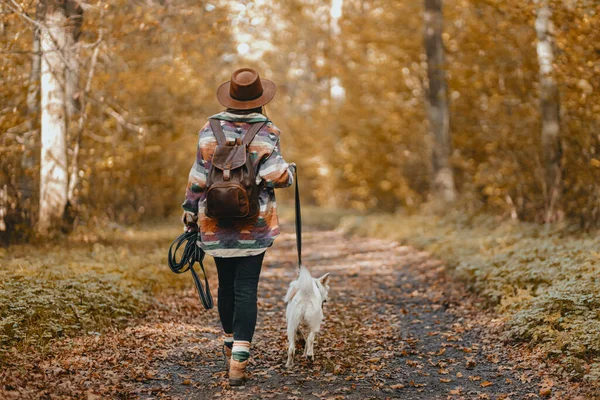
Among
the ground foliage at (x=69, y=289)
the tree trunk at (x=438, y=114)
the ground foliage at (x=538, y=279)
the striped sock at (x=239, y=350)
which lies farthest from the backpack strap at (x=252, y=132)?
the tree trunk at (x=438, y=114)

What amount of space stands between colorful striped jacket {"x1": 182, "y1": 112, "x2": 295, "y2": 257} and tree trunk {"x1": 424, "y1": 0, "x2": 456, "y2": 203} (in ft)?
35.6

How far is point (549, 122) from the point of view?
10.7 m

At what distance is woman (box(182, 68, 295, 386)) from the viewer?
4527mm

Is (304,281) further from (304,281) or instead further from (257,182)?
(257,182)

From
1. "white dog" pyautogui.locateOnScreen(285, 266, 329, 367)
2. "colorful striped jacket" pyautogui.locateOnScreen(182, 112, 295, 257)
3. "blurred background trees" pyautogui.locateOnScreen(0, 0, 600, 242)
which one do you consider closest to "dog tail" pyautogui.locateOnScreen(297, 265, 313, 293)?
"white dog" pyautogui.locateOnScreen(285, 266, 329, 367)

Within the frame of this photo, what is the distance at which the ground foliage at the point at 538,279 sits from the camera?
4.85m

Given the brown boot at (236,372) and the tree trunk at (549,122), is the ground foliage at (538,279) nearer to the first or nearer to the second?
the tree trunk at (549,122)

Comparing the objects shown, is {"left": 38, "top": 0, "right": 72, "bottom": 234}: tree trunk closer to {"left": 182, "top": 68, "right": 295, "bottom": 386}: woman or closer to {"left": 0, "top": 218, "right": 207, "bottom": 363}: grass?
{"left": 0, "top": 218, "right": 207, "bottom": 363}: grass

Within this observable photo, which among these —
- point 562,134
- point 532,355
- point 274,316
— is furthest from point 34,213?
point 562,134

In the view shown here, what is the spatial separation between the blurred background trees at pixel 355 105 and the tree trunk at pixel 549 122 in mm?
24

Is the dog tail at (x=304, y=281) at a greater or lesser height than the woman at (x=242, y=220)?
lesser

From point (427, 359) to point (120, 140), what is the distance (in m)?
9.96

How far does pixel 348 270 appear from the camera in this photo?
34.5 ft

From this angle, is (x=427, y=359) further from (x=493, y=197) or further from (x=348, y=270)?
(x=493, y=197)
